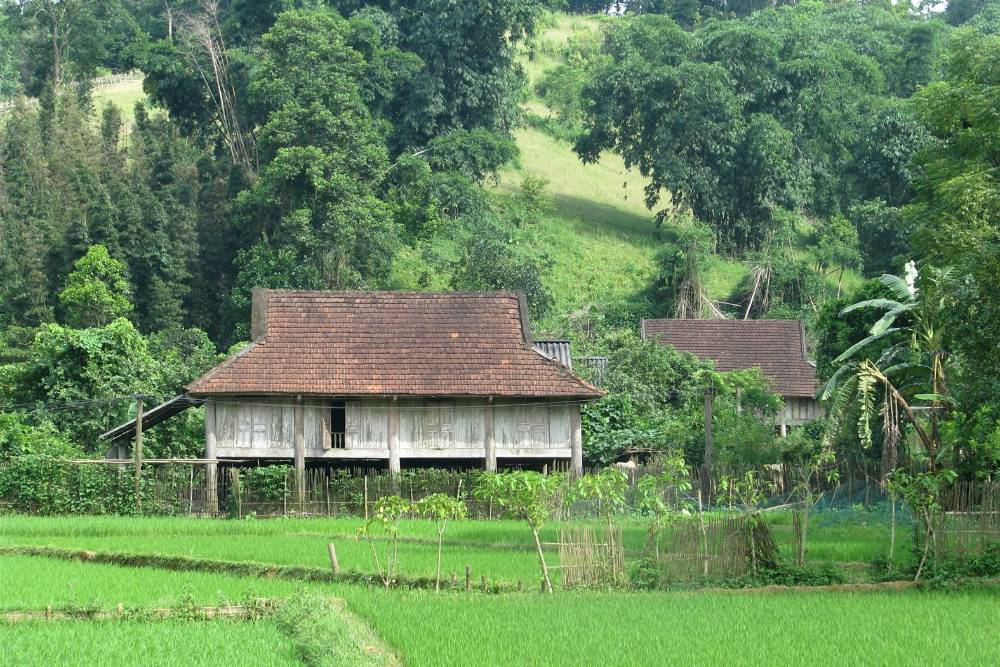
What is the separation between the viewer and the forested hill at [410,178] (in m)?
47.9

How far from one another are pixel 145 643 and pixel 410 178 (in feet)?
129

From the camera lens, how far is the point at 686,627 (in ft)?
57.1

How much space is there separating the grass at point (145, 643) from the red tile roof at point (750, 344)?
28771mm

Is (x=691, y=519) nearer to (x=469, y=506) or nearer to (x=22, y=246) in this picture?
(x=469, y=506)

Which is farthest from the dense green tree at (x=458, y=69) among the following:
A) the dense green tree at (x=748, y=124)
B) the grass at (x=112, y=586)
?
the grass at (x=112, y=586)

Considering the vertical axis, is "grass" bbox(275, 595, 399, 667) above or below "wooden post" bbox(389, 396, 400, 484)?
below

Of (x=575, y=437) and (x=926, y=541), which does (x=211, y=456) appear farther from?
(x=926, y=541)

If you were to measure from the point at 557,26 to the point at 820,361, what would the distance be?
7005 cm

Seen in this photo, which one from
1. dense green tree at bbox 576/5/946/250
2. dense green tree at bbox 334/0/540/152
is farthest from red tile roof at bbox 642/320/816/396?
dense green tree at bbox 334/0/540/152

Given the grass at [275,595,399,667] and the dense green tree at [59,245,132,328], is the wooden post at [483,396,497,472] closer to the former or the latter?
the grass at [275,595,399,667]

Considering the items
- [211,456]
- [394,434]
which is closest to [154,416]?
[211,456]

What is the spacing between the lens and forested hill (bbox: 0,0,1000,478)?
4791cm

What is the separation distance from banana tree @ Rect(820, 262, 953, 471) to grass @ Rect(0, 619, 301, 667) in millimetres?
11821

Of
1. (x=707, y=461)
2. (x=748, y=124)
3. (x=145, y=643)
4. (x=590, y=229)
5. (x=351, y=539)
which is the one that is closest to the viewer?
(x=145, y=643)
